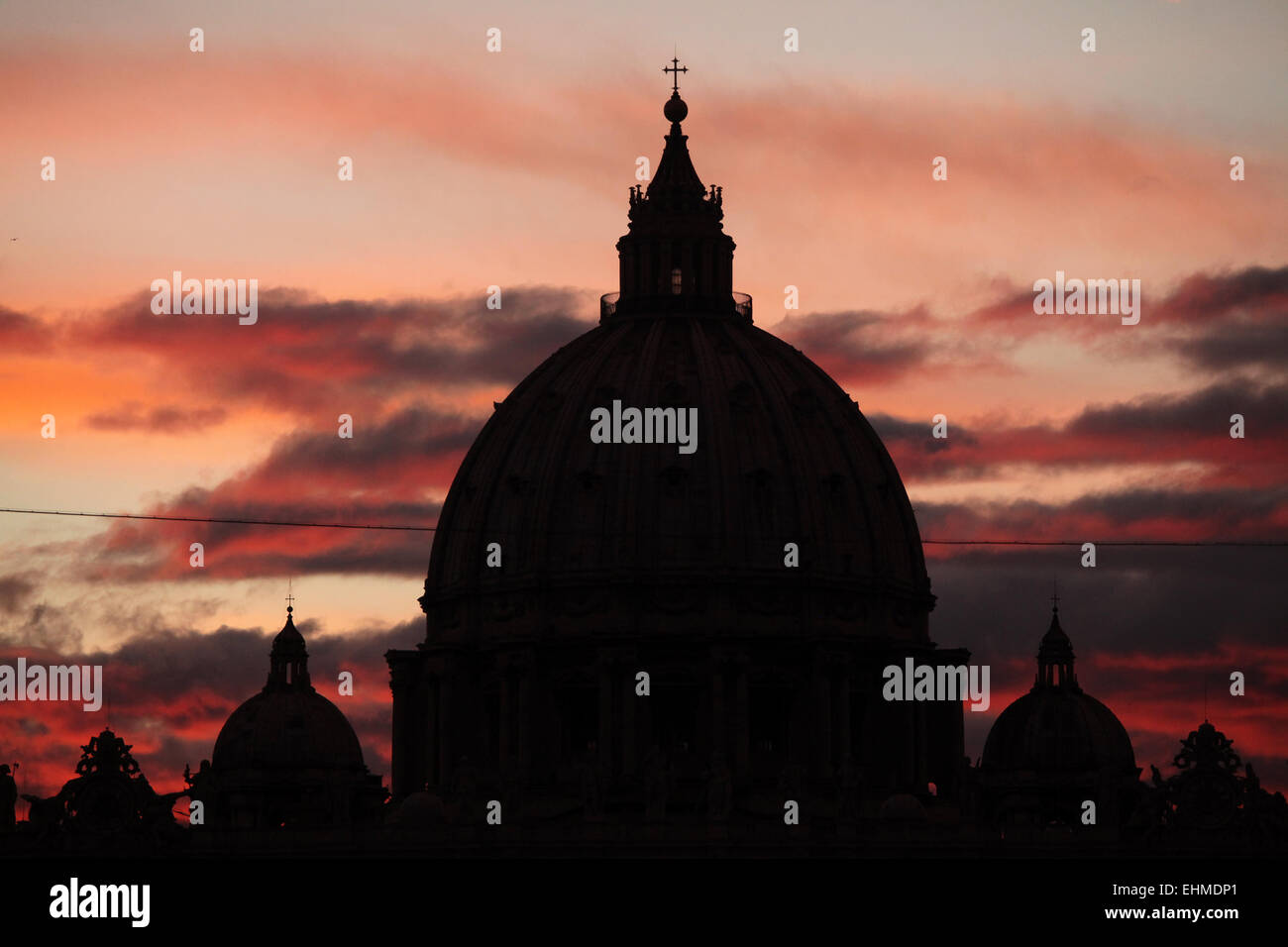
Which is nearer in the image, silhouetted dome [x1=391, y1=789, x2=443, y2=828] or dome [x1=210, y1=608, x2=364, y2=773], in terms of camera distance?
silhouetted dome [x1=391, y1=789, x2=443, y2=828]

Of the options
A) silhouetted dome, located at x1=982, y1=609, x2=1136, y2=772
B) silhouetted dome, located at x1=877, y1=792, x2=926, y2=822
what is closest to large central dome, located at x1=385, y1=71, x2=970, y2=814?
silhouetted dome, located at x1=877, y1=792, x2=926, y2=822

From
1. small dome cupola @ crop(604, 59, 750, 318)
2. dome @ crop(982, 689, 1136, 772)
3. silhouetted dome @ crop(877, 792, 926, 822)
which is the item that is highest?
small dome cupola @ crop(604, 59, 750, 318)

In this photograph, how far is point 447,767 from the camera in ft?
579

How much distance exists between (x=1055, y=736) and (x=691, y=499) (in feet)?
→ 92.1

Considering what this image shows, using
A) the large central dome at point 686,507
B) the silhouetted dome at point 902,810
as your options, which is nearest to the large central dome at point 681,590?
the large central dome at point 686,507

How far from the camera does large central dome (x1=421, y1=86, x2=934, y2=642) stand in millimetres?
175250

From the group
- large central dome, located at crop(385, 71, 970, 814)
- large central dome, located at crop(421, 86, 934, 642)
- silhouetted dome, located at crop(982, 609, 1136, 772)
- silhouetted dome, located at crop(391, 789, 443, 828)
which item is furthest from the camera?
silhouetted dome, located at crop(982, 609, 1136, 772)

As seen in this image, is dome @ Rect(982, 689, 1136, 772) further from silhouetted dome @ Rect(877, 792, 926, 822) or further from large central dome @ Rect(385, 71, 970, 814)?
silhouetted dome @ Rect(877, 792, 926, 822)

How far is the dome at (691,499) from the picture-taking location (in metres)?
175

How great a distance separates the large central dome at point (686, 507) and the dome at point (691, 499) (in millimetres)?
57

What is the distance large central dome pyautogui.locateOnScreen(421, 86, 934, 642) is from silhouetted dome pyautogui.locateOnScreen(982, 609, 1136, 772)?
55.5ft

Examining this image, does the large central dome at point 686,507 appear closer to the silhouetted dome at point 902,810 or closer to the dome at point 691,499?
the dome at point 691,499
